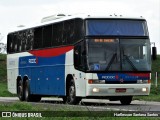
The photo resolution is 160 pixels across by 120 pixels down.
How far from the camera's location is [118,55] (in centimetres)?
2564

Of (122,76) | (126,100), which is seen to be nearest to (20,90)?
(126,100)

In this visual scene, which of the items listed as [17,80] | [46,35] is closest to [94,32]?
[46,35]

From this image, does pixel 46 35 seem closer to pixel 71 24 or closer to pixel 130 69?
pixel 71 24

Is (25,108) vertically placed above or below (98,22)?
below

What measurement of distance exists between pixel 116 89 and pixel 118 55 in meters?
1.30

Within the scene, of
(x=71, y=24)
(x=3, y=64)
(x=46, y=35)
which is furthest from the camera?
(x=3, y=64)

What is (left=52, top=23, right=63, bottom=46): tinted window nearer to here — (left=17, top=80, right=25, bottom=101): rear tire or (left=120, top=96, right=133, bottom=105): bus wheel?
(left=120, top=96, right=133, bottom=105): bus wheel

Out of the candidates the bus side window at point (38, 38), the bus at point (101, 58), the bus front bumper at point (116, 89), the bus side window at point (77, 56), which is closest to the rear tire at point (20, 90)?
the bus side window at point (38, 38)

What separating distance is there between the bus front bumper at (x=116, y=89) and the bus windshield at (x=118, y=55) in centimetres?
65

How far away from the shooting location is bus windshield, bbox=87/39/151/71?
2536 cm

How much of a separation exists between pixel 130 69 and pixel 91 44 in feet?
5.99

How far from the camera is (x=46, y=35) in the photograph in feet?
98.8

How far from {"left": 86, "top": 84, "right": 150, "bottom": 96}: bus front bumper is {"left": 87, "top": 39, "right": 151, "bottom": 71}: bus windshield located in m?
0.65

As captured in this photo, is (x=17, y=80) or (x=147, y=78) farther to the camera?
→ (x=17, y=80)
